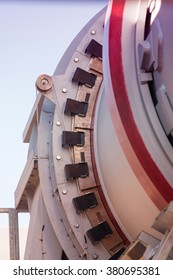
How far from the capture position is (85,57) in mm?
2912

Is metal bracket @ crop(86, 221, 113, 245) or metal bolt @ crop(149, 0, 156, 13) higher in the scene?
metal bolt @ crop(149, 0, 156, 13)

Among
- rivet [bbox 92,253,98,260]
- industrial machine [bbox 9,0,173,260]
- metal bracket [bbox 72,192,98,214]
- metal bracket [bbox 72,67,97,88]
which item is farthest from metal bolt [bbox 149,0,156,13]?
rivet [bbox 92,253,98,260]

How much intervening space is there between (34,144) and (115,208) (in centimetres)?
65

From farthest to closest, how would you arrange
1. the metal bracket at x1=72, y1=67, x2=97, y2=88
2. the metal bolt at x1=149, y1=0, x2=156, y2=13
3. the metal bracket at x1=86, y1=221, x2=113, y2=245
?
the metal bracket at x1=72, y1=67, x2=97, y2=88
the metal bracket at x1=86, y1=221, x2=113, y2=245
the metal bolt at x1=149, y1=0, x2=156, y2=13

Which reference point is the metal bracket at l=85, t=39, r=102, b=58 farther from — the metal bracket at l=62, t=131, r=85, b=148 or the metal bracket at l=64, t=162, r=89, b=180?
the metal bracket at l=64, t=162, r=89, b=180

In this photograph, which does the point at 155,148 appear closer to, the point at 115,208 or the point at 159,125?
the point at 159,125

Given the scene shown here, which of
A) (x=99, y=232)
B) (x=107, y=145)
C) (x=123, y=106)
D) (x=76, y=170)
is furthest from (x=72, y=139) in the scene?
(x=123, y=106)

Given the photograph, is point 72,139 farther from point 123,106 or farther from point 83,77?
point 123,106

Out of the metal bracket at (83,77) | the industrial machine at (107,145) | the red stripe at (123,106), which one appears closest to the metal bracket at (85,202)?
the industrial machine at (107,145)

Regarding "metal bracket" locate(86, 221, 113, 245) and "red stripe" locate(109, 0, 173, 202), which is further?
"metal bracket" locate(86, 221, 113, 245)

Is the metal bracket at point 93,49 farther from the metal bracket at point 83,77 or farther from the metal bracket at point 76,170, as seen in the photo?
the metal bracket at point 76,170

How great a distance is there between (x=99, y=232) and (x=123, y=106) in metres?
0.65

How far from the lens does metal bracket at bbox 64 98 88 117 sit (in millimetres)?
2783
